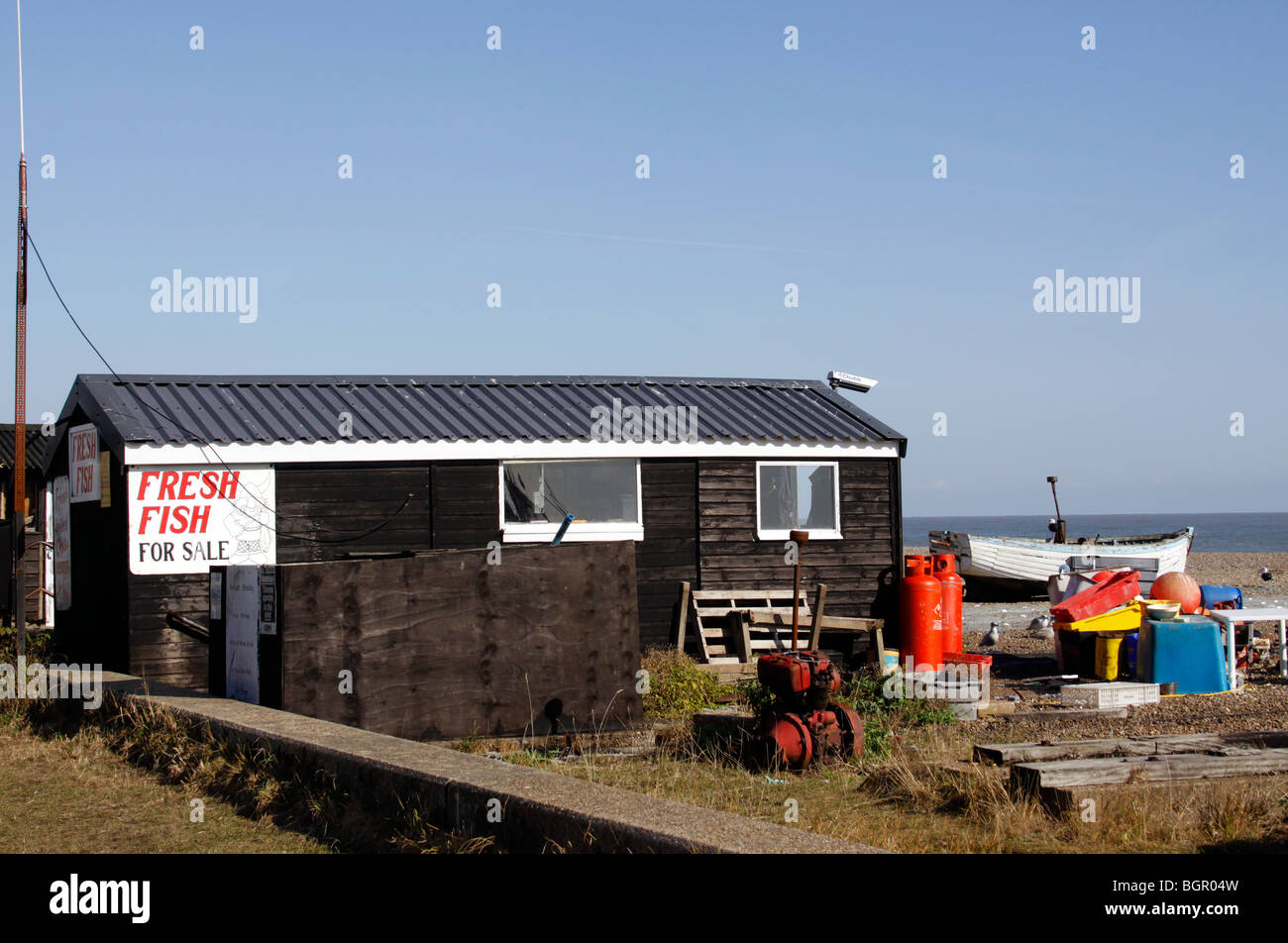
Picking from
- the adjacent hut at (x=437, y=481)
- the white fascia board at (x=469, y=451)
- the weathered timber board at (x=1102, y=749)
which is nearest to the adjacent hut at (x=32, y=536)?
the adjacent hut at (x=437, y=481)

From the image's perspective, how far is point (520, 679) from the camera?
10586 millimetres

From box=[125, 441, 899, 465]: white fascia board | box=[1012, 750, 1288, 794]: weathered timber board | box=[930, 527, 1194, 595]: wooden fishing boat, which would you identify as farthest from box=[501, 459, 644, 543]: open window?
box=[930, 527, 1194, 595]: wooden fishing boat

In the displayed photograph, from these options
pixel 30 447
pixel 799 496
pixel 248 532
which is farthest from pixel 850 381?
pixel 30 447

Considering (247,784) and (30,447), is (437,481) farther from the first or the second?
(30,447)

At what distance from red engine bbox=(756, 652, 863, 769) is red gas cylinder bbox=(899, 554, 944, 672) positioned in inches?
266

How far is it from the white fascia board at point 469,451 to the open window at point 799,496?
19.8 inches

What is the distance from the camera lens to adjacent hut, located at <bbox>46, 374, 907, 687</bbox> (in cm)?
1319

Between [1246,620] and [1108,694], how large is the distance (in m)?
2.92

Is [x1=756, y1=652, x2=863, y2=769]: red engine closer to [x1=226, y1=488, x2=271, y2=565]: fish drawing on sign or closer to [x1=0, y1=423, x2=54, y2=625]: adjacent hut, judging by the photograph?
[x1=226, y1=488, x2=271, y2=565]: fish drawing on sign

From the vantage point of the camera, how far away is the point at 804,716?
906 cm

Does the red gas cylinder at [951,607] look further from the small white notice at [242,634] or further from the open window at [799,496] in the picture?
the small white notice at [242,634]
